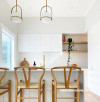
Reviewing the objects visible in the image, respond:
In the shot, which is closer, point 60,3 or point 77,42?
point 60,3

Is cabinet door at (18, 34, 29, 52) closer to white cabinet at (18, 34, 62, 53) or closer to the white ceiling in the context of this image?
white cabinet at (18, 34, 62, 53)

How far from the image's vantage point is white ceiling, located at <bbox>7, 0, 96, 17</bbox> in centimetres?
471

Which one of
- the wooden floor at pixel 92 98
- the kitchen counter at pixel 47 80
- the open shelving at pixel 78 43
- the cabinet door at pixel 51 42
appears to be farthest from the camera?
the open shelving at pixel 78 43

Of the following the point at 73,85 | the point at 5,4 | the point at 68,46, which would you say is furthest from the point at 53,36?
the point at 73,85

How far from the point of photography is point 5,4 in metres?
4.55

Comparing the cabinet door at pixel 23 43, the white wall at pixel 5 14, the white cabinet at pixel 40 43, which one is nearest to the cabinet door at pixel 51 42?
the white cabinet at pixel 40 43

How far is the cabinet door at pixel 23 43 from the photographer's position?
6.01 meters

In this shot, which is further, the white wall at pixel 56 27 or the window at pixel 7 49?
the white wall at pixel 56 27

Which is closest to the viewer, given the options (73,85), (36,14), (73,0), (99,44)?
(73,85)

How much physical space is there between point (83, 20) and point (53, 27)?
4.14 feet

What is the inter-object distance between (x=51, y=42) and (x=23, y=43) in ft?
3.72

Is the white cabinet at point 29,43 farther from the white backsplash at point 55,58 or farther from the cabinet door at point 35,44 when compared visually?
the white backsplash at point 55,58

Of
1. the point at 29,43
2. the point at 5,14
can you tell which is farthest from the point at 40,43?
the point at 5,14

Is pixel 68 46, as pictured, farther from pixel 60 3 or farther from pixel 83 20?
pixel 60 3
